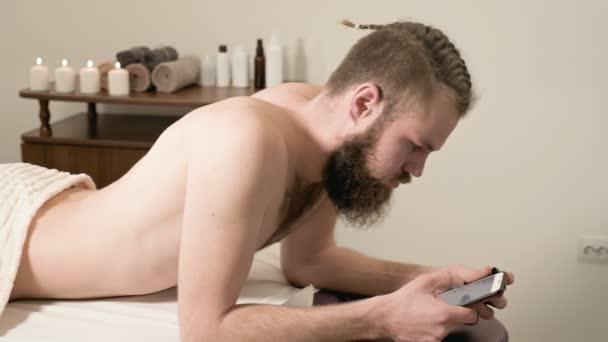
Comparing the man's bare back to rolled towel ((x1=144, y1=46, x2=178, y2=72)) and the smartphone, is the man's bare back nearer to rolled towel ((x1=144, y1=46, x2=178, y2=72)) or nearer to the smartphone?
the smartphone

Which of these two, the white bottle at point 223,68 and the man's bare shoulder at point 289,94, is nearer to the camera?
the man's bare shoulder at point 289,94

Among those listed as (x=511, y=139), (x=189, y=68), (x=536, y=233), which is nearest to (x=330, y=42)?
(x=189, y=68)

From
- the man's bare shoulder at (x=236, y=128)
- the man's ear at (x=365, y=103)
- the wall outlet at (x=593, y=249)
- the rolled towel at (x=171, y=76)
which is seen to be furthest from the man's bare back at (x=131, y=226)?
the wall outlet at (x=593, y=249)

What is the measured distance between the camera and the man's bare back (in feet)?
4.53

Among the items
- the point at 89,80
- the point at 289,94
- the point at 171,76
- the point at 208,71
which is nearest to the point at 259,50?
the point at 208,71

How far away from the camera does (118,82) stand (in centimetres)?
254

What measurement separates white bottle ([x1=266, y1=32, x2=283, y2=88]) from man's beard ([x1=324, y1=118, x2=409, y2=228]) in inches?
49.9

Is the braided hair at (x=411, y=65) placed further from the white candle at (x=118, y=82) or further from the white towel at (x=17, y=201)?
the white candle at (x=118, y=82)

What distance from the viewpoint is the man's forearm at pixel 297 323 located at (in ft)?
4.16

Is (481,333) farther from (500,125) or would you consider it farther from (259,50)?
(259,50)

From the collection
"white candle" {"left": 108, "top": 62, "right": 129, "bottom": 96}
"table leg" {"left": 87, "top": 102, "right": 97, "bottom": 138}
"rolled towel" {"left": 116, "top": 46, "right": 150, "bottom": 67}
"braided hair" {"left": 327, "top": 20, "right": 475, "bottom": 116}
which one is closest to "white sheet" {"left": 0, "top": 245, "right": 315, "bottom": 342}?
"braided hair" {"left": 327, "top": 20, "right": 475, "bottom": 116}

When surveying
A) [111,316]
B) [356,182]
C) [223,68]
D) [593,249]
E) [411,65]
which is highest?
[411,65]

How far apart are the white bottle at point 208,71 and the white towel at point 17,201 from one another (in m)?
1.13

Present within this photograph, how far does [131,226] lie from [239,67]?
137 cm
